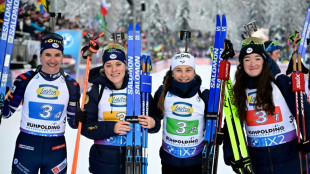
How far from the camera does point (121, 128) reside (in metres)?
2.36

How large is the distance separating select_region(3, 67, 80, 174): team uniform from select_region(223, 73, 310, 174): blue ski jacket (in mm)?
1664

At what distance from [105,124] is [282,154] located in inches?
55.6

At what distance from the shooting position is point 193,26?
43781 millimetres

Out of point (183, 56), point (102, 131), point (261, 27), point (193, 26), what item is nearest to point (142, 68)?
point (183, 56)

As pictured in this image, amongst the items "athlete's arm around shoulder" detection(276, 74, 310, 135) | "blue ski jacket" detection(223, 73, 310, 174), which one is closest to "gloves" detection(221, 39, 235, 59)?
"blue ski jacket" detection(223, 73, 310, 174)

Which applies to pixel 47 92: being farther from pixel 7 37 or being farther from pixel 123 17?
pixel 123 17

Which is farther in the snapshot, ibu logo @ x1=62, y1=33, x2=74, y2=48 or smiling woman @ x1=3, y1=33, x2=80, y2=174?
ibu logo @ x1=62, y1=33, x2=74, y2=48

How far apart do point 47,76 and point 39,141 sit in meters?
0.59

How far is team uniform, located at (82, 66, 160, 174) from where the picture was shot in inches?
93.6

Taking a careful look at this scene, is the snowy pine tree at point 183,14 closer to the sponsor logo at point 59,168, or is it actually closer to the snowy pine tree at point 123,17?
the snowy pine tree at point 123,17

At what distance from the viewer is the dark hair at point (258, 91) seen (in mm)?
2158

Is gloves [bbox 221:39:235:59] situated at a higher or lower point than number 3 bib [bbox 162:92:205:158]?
higher

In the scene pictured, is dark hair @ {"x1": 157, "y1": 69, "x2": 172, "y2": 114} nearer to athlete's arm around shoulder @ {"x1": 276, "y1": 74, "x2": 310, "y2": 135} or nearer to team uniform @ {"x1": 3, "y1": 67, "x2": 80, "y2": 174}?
team uniform @ {"x1": 3, "y1": 67, "x2": 80, "y2": 174}

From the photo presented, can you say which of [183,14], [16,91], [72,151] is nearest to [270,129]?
[16,91]
